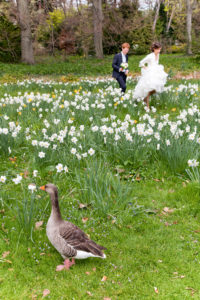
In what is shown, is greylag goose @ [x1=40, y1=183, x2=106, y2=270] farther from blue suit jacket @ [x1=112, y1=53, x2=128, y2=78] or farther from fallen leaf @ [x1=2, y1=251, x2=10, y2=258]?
blue suit jacket @ [x1=112, y1=53, x2=128, y2=78]

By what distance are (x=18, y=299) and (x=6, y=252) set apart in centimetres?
56

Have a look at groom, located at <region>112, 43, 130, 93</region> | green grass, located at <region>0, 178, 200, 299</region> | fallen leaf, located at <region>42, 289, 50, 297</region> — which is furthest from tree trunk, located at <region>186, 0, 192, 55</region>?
fallen leaf, located at <region>42, 289, 50, 297</region>

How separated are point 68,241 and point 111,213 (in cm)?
87

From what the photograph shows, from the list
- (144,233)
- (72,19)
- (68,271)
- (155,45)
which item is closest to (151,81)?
(155,45)

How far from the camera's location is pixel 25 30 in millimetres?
Result: 17938

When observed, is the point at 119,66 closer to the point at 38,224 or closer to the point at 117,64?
the point at 117,64

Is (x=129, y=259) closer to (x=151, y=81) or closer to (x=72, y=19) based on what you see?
(x=151, y=81)

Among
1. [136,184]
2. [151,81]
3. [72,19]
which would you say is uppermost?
[72,19]

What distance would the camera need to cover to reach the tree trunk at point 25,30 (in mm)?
16420

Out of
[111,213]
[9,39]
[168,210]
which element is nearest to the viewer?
[111,213]

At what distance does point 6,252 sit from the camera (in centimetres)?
281

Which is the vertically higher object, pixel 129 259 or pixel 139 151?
pixel 139 151

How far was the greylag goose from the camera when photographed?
2.49 m

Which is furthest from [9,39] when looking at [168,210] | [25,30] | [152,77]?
[168,210]
